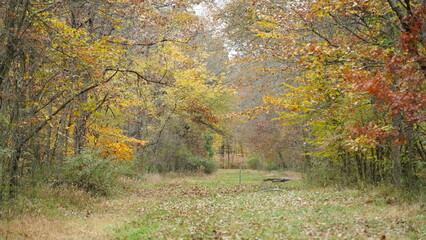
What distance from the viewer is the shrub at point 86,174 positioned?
12.9 metres

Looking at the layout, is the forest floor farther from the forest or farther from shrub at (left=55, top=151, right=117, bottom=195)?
shrub at (left=55, top=151, right=117, bottom=195)

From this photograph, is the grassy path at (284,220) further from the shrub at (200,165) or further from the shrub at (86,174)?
the shrub at (200,165)

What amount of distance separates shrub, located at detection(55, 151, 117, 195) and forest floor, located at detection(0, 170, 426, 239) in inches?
27.6

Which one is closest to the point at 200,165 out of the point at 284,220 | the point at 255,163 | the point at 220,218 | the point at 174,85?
the point at 255,163

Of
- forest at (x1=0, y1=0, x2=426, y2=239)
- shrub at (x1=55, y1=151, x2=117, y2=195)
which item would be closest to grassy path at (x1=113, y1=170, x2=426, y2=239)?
forest at (x1=0, y1=0, x2=426, y2=239)

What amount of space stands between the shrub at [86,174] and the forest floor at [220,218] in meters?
0.70

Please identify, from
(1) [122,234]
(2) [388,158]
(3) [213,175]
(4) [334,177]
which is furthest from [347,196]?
(3) [213,175]

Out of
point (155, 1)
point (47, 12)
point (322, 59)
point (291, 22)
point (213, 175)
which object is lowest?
point (213, 175)

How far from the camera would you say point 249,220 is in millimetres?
9305

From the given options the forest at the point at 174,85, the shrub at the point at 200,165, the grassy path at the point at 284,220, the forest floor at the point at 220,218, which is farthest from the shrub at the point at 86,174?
the shrub at the point at 200,165

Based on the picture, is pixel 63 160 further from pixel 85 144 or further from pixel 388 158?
pixel 388 158

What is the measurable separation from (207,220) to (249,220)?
1076mm

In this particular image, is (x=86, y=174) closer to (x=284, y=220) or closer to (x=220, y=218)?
(x=220, y=218)

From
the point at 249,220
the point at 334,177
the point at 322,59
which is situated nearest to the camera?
the point at 249,220
